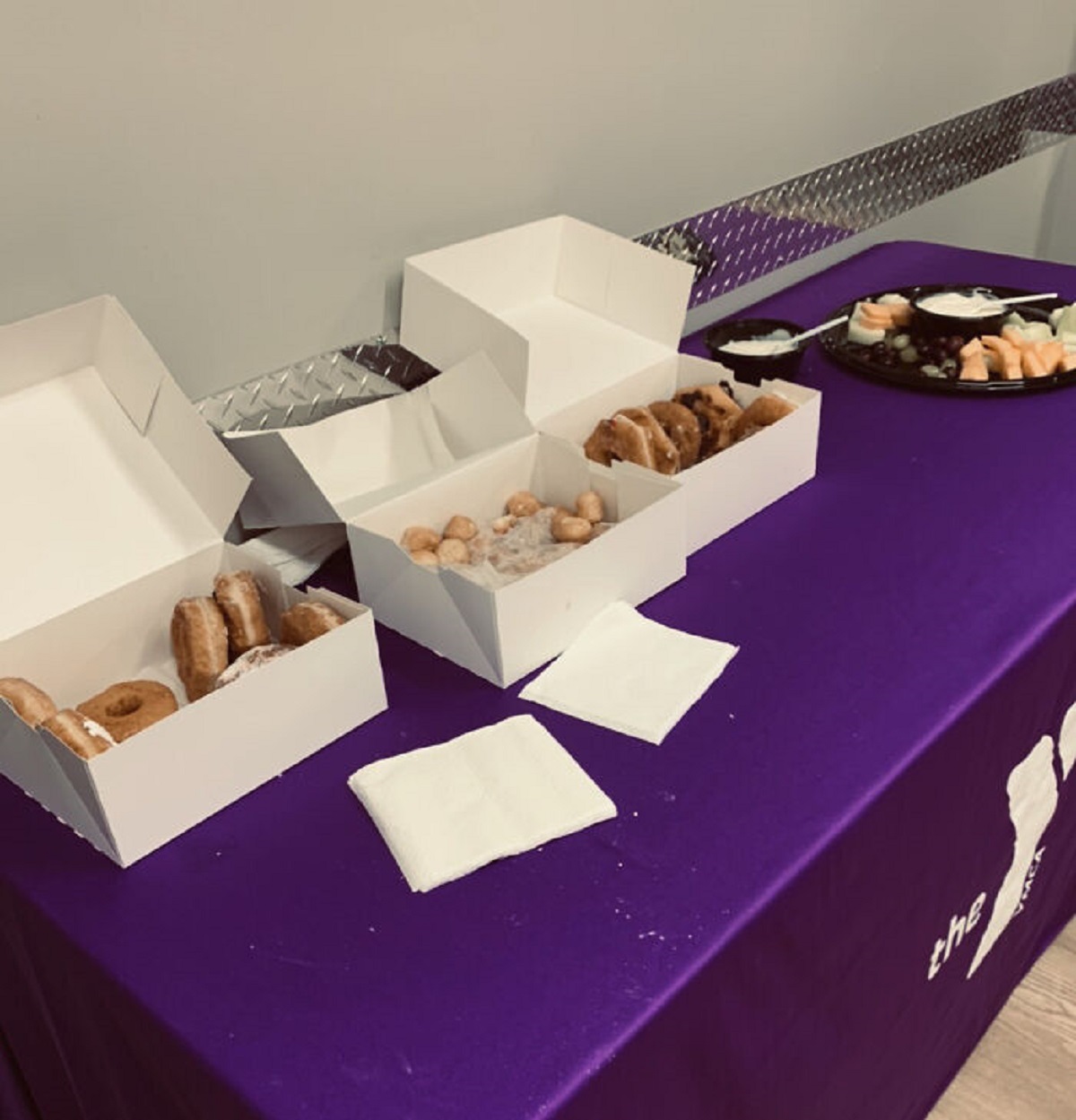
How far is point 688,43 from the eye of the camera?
175 cm

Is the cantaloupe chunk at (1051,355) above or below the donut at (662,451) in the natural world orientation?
below

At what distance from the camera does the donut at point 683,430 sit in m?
1.32

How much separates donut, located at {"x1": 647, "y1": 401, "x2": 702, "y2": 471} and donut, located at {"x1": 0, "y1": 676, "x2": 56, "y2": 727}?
2.34ft

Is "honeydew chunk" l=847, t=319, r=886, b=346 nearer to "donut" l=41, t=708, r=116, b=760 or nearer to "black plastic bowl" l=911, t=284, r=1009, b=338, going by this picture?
"black plastic bowl" l=911, t=284, r=1009, b=338

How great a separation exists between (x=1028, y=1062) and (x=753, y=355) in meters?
1.00

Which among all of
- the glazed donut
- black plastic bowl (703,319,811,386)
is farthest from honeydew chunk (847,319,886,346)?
the glazed donut

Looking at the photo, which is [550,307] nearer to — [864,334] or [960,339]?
[864,334]

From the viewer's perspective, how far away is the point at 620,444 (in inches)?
51.3

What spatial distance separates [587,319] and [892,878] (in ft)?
2.81

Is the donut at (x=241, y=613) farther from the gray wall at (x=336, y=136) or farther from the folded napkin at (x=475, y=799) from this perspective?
the gray wall at (x=336, y=136)

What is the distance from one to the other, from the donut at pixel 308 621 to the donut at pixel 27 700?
0.67 feet

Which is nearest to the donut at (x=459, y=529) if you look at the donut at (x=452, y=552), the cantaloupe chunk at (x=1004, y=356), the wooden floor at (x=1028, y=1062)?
the donut at (x=452, y=552)

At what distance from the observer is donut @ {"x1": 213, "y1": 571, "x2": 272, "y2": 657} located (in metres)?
1.06

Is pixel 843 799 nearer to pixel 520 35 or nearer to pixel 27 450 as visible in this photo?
pixel 27 450
